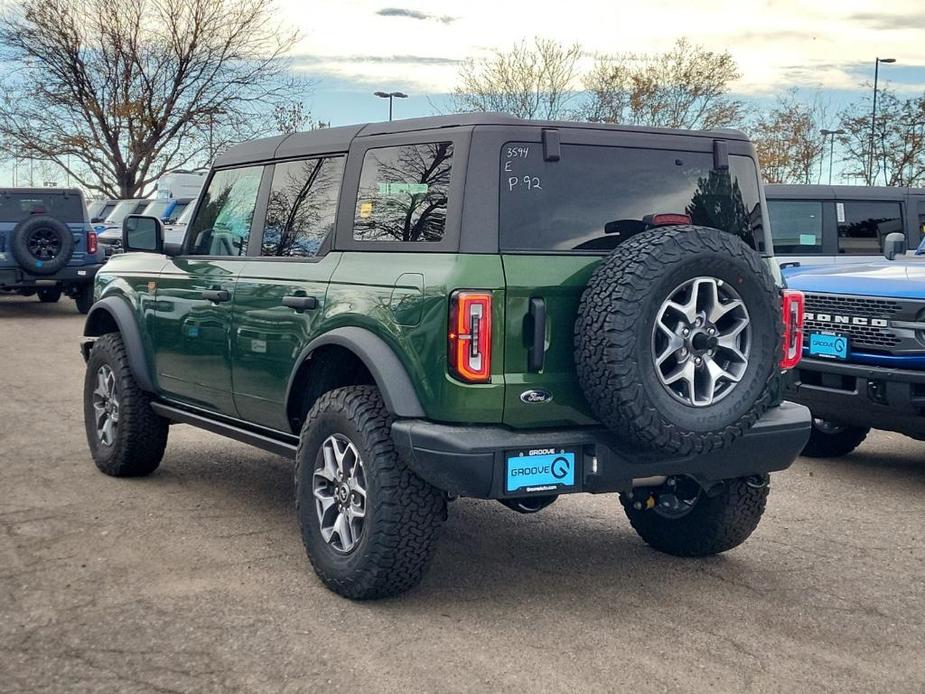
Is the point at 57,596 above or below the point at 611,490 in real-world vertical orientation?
below

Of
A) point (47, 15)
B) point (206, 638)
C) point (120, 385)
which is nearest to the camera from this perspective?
point (206, 638)

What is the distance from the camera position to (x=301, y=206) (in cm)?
542

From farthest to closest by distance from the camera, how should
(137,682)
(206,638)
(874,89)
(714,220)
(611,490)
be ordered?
(874,89), (714,220), (611,490), (206,638), (137,682)

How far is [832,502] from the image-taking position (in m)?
6.67

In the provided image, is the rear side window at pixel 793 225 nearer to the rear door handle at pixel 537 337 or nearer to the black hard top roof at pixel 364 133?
the black hard top roof at pixel 364 133

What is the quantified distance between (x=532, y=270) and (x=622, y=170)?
64 cm

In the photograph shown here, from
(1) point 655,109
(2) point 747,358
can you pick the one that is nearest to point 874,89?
(1) point 655,109

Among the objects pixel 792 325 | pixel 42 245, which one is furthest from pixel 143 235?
pixel 42 245

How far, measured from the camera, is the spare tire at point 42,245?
56.5 ft

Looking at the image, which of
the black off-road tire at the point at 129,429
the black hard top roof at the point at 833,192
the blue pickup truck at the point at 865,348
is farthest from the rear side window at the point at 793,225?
the black off-road tire at the point at 129,429

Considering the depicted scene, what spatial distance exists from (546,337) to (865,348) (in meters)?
3.47

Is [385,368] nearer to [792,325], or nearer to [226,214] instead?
[792,325]

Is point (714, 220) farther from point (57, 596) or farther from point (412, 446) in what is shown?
point (57, 596)

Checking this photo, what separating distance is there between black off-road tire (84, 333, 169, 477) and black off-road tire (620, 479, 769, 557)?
9.22 feet
